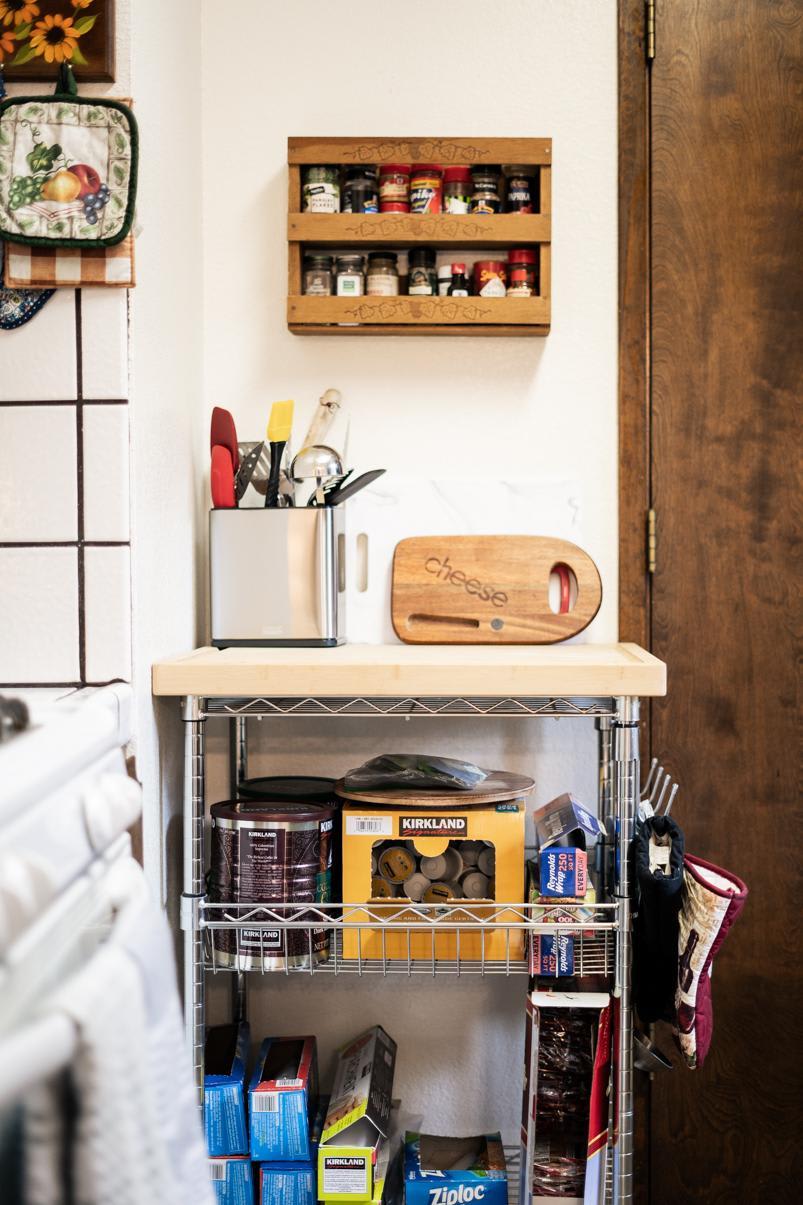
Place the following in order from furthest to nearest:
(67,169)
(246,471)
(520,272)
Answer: (520,272) → (246,471) → (67,169)

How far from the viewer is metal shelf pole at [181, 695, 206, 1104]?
139 cm

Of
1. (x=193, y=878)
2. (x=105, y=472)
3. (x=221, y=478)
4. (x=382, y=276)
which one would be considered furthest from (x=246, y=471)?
(x=193, y=878)

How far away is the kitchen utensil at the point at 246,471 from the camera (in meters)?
1.62

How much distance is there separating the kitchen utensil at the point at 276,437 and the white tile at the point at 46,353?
13.0 inches

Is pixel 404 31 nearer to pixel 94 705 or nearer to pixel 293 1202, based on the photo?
pixel 94 705

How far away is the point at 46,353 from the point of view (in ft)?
4.40

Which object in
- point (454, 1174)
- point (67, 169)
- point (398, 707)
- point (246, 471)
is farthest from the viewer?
point (246, 471)

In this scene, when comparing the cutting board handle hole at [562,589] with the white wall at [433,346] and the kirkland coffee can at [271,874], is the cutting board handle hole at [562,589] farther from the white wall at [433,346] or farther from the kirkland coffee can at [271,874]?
the kirkland coffee can at [271,874]

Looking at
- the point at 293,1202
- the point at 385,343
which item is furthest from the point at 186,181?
the point at 293,1202

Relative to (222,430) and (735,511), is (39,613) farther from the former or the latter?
(735,511)

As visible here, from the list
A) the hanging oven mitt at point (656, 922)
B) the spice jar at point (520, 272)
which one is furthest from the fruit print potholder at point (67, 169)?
the hanging oven mitt at point (656, 922)

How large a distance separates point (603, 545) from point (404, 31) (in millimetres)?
964

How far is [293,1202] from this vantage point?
145 centimetres

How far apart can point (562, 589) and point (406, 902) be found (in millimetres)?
607
